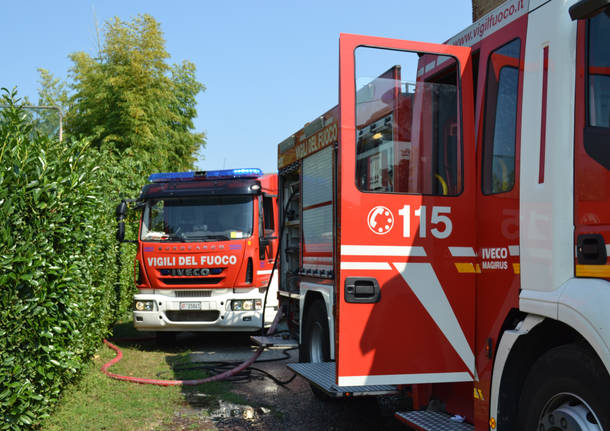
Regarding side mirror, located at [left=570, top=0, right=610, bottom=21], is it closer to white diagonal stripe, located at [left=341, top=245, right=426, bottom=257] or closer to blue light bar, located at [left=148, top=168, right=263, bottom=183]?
white diagonal stripe, located at [left=341, top=245, right=426, bottom=257]

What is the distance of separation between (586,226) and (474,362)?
145 centimetres

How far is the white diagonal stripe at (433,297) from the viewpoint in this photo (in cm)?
432

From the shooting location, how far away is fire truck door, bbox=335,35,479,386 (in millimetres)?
4246

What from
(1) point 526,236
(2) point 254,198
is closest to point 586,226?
(1) point 526,236

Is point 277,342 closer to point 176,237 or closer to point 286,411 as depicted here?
point 286,411

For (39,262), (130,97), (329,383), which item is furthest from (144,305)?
(130,97)

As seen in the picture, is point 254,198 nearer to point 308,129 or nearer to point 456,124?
point 308,129

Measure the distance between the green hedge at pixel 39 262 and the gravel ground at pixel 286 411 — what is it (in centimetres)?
137

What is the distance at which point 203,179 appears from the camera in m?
10.4

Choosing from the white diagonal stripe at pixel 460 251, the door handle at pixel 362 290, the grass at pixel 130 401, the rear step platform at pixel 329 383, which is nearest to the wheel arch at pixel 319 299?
the rear step platform at pixel 329 383

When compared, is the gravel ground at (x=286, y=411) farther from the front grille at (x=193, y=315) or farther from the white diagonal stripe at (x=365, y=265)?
the white diagonal stripe at (x=365, y=265)

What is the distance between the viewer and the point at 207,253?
9945 millimetres

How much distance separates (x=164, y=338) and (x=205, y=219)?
7.24ft

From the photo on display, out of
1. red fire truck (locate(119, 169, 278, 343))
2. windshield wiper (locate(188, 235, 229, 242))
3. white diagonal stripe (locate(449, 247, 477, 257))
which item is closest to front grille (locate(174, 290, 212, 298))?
red fire truck (locate(119, 169, 278, 343))
